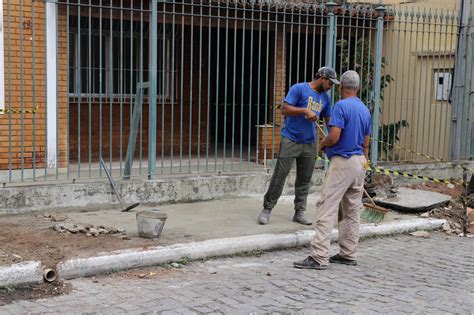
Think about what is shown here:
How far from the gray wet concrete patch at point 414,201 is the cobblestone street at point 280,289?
6.24ft

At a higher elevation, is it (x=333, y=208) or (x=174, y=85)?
(x=174, y=85)

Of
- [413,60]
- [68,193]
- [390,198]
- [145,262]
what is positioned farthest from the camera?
[413,60]

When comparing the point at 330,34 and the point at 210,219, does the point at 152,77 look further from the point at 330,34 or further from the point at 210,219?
the point at 330,34

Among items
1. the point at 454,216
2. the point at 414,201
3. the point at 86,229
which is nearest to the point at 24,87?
the point at 86,229

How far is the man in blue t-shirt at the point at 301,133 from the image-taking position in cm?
672

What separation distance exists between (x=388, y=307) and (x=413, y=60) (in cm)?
764

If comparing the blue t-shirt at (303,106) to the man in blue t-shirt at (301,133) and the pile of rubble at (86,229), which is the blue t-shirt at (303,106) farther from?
the pile of rubble at (86,229)

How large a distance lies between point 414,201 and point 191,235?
3628 millimetres

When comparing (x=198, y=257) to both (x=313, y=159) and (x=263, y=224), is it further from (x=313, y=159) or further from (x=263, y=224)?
(x=313, y=159)

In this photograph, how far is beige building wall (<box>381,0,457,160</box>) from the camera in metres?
10.6

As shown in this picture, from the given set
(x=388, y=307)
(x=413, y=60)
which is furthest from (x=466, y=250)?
(x=413, y=60)

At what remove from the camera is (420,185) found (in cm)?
1016

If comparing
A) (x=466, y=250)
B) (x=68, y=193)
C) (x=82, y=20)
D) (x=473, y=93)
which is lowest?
(x=466, y=250)

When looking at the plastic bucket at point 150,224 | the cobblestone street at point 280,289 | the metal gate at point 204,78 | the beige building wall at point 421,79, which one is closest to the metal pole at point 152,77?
the metal gate at point 204,78
